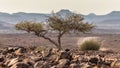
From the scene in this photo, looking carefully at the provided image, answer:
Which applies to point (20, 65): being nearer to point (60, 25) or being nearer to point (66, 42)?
point (60, 25)

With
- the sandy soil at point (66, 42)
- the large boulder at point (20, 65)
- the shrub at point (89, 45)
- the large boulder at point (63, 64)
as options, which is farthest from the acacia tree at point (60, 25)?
the large boulder at point (20, 65)

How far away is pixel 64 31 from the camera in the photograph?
37.2 m

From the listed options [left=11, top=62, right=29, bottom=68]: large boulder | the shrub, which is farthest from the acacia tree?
[left=11, top=62, right=29, bottom=68]: large boulder

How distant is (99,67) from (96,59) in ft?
5.33

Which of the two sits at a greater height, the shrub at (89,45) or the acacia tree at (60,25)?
the acacia tree at (60,25)

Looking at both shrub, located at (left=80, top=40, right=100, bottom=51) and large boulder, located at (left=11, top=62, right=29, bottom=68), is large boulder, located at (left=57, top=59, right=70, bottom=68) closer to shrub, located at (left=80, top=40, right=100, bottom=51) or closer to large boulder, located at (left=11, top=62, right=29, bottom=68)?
large boulder, located at (left=11, top=62, right=29, bottom=68)

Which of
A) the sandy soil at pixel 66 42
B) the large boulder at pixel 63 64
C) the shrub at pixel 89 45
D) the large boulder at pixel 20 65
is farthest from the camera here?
the sandy soil at pixel 66 42

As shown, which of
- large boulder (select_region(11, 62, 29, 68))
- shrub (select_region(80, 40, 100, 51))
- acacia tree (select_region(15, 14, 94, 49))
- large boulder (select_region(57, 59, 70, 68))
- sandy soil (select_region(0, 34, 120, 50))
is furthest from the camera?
Answer: sandy soil (select_region(0, 34, 120, 50))

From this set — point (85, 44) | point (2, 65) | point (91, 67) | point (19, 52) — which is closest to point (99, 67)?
point (91, 67)

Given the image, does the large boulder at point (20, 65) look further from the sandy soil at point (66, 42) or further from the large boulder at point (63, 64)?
the sandy soil at point (66, 42)

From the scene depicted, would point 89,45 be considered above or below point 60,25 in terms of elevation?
below

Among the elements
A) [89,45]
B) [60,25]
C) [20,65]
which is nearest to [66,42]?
[60,25]

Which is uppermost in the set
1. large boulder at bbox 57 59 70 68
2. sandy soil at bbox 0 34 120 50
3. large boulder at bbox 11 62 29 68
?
large boulder at bbox 11 62 29 68

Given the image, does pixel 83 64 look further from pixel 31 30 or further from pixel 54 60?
pixel 31 30
